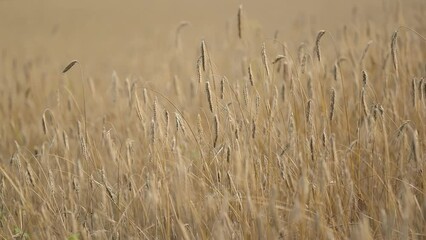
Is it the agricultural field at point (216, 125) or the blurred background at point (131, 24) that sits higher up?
the blurred background at point (131, 24)

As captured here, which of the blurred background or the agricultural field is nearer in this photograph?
the agricultural field

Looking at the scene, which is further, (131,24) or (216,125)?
(131,24)

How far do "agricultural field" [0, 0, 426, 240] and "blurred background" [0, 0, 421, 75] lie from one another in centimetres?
6

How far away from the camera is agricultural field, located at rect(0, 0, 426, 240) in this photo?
1.44 meters

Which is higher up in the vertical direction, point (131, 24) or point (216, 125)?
point (131, 24)

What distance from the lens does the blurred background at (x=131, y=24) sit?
646 centimetres

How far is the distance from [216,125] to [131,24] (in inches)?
336

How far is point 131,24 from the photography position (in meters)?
9.62

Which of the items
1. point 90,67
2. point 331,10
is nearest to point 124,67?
point 90,67

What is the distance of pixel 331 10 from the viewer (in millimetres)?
8133

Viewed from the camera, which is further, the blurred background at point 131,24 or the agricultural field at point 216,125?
the blurred background at point 131,24

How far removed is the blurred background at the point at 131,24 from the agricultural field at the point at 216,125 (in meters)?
0.06

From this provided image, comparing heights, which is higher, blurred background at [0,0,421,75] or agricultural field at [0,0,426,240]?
blurred background at [0,0,421,75]

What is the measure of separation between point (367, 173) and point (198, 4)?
10.0 m
